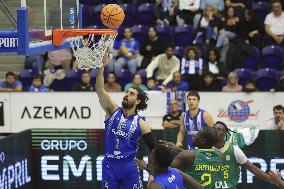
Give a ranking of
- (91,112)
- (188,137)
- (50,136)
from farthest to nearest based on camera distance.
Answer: (91,112) → (50,136) → (188,137)

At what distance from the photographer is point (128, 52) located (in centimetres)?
1712

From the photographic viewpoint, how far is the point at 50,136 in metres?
12.9

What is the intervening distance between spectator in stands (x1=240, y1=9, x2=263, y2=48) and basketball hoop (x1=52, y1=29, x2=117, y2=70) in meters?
7.72

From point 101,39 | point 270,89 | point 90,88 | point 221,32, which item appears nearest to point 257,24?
point 221,32

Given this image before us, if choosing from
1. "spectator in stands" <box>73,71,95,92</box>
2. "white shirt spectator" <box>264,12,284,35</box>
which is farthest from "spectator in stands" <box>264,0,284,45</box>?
"spectator in stands" <box>73,71,95,92</box>

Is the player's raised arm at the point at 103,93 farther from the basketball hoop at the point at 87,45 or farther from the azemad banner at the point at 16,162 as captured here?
the azemad banner at the point at 16,162

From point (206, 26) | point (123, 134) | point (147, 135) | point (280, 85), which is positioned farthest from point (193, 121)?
point (206, 26)

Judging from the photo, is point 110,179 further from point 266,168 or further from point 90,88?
point 90,88

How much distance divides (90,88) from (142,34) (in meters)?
2.72

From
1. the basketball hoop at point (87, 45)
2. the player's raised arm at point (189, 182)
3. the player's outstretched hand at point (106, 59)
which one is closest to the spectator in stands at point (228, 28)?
the basketball hoop at point (87, 45)

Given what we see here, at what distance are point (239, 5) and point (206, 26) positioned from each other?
98 cm

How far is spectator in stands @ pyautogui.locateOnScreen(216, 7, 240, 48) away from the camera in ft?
56.3

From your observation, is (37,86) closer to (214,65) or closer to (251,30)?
(214,65)

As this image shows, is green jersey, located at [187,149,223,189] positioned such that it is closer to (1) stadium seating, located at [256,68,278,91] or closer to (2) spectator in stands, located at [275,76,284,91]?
(2) spectator in stands, located at [275,76,284,91]
